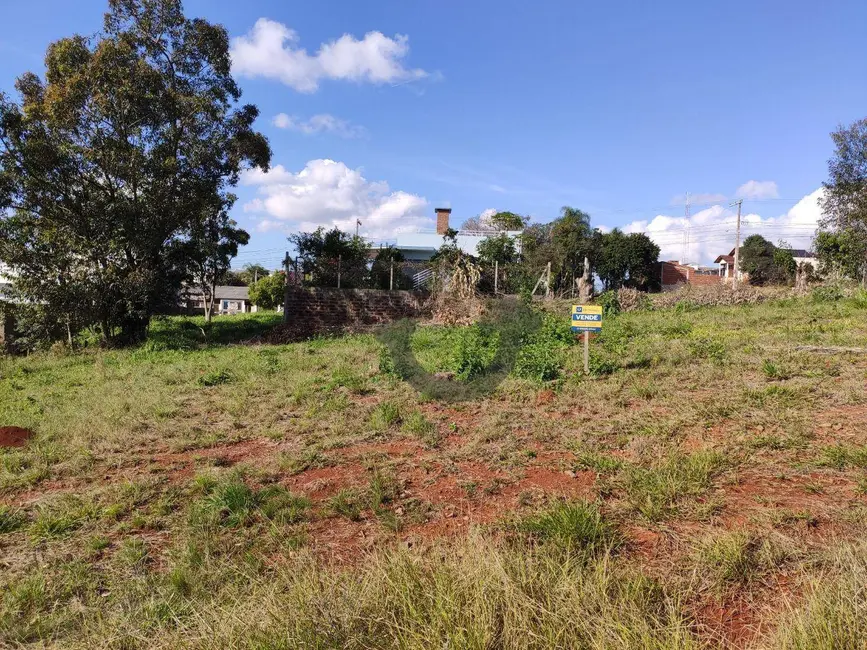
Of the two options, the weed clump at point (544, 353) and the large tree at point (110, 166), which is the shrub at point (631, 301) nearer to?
the weed clump at point (544, 353)

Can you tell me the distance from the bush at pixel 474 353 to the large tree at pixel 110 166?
9.08 m

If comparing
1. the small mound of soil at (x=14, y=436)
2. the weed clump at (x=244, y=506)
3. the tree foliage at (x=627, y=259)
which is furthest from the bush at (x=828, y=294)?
the tree foliage at (x=627, y=259)

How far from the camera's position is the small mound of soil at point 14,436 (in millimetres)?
5539

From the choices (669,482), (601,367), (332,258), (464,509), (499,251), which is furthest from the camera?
(499,251)

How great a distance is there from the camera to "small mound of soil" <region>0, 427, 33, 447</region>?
5539 millimetres

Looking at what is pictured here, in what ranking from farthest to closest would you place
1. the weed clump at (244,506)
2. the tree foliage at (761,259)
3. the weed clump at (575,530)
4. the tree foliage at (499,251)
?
the tree foliage at (761,259) < the tree foliage at (499,251) < the weed clump at (244,506) < the weed clump at (575,530)

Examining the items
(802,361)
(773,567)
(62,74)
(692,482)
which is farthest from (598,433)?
(62,74)

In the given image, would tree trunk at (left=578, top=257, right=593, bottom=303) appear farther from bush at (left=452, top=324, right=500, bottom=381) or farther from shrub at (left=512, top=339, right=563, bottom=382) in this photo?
shrub at (left=512, top=339, right=563, bottom=382)

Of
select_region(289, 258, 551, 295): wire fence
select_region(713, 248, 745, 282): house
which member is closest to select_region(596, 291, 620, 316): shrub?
select_region(289, 258, 551, 295): wire fence

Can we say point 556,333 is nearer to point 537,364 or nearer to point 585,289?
point 537,364

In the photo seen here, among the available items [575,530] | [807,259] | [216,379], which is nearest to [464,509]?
[575,530]

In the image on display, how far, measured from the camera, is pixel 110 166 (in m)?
12.8

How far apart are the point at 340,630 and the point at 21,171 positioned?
1488 centimetres

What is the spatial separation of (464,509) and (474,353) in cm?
393
